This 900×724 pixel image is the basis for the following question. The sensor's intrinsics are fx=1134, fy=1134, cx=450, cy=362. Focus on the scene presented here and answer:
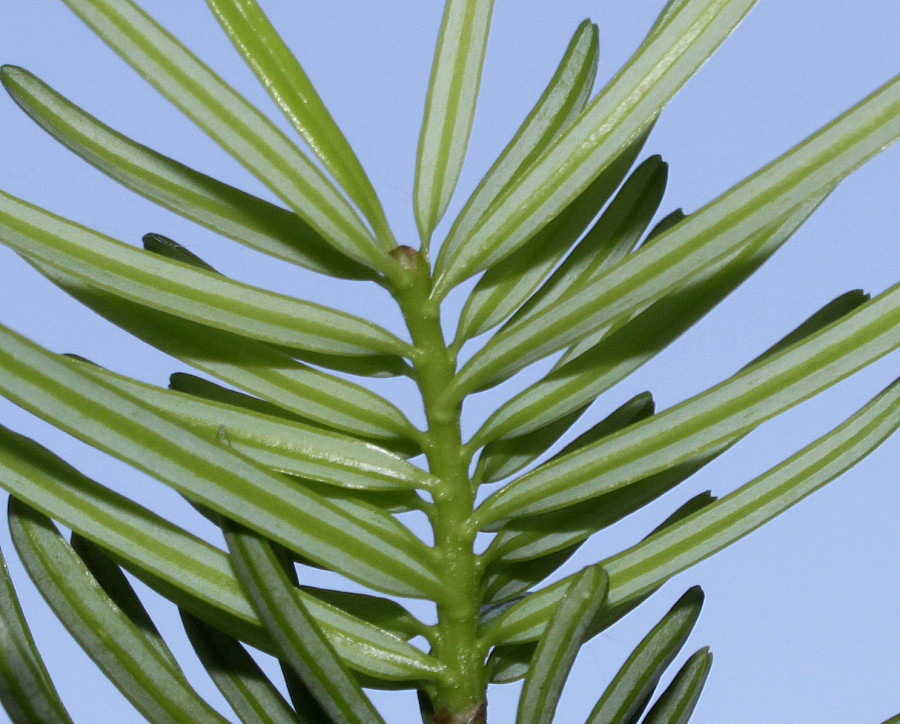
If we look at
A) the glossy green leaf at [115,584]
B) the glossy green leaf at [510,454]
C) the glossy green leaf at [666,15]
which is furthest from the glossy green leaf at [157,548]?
the glossy green leaf at [666,15]

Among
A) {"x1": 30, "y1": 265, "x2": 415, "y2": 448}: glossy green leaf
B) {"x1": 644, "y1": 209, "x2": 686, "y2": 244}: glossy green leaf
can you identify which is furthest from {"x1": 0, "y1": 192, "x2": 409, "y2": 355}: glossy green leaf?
{"x1": 644, "y1": 209, "x2": 686, "y2": 244}: glossy green leaf

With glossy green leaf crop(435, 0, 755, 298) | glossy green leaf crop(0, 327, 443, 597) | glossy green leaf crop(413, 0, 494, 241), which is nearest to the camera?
glossy green leaf crop(0, 327, 443, 597)

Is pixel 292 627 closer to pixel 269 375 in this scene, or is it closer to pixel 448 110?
pixel 269 375

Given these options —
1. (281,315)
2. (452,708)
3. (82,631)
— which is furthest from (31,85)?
(452,708)

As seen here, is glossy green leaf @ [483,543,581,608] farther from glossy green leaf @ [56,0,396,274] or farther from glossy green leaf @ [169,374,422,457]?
glossy green leaf @ [56,0,396,274]

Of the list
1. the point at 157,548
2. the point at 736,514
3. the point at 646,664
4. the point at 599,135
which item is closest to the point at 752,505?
the point at 736,514

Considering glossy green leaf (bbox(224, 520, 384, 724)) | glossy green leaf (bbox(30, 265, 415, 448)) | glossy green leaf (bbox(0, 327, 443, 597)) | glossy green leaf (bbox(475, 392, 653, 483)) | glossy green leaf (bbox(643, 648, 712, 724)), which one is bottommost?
glossy green leaf (bbox(643, 648, 712, 724))
